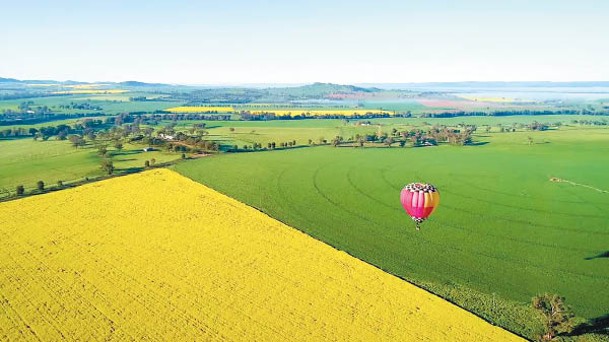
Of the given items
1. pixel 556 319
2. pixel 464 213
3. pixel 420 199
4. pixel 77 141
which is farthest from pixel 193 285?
pixel 77 141

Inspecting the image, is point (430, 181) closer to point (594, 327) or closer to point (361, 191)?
point (361, 191)

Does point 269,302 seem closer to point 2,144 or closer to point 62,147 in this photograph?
point 62,147

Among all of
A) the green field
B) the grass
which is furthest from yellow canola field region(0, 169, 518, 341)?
the grass

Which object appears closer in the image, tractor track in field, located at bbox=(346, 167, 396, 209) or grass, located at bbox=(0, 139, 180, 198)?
tractor track in field, located at bbox=(346, 167, 396, 209)

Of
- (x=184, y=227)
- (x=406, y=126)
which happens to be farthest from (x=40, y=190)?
(x=406, y=126)

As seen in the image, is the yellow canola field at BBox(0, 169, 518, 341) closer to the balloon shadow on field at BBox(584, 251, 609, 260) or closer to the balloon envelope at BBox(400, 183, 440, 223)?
the balloon envelope at BBox(400, 183, 440, 223)

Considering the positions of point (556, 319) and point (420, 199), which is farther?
point (420, 199)

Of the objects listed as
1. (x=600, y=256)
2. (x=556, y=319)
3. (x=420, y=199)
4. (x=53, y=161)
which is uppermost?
(x=420, y=199)

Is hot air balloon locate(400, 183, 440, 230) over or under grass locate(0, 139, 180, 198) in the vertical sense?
over
